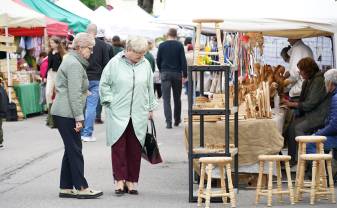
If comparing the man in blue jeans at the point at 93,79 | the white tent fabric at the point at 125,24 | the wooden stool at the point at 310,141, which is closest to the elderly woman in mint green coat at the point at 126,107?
the wooden stool at the point at 310,141

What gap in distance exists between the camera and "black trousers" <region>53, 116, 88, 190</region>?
966 cm

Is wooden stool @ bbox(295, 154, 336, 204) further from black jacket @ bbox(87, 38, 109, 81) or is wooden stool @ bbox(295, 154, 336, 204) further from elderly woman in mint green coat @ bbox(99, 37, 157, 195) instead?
black jacket @ bbox(87, 38, 109, 81)

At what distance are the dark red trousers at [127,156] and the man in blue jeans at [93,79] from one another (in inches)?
219

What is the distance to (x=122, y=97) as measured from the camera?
1011 cm

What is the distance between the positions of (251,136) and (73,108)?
224cm

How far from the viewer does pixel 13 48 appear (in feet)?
69.8

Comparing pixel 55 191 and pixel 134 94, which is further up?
pixel 134 94

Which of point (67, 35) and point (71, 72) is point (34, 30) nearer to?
point (67, 35)

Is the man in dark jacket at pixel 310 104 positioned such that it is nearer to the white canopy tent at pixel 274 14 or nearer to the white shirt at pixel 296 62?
the white canopy tent at pixel 274 14

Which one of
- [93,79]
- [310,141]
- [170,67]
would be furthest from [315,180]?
[170,67]

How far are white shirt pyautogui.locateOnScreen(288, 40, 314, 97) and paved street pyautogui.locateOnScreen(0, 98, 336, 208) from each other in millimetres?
1916

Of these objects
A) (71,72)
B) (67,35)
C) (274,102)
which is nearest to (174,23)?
(274,102)

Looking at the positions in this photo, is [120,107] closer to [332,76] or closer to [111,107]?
[111,107]

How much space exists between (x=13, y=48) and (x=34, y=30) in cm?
365
